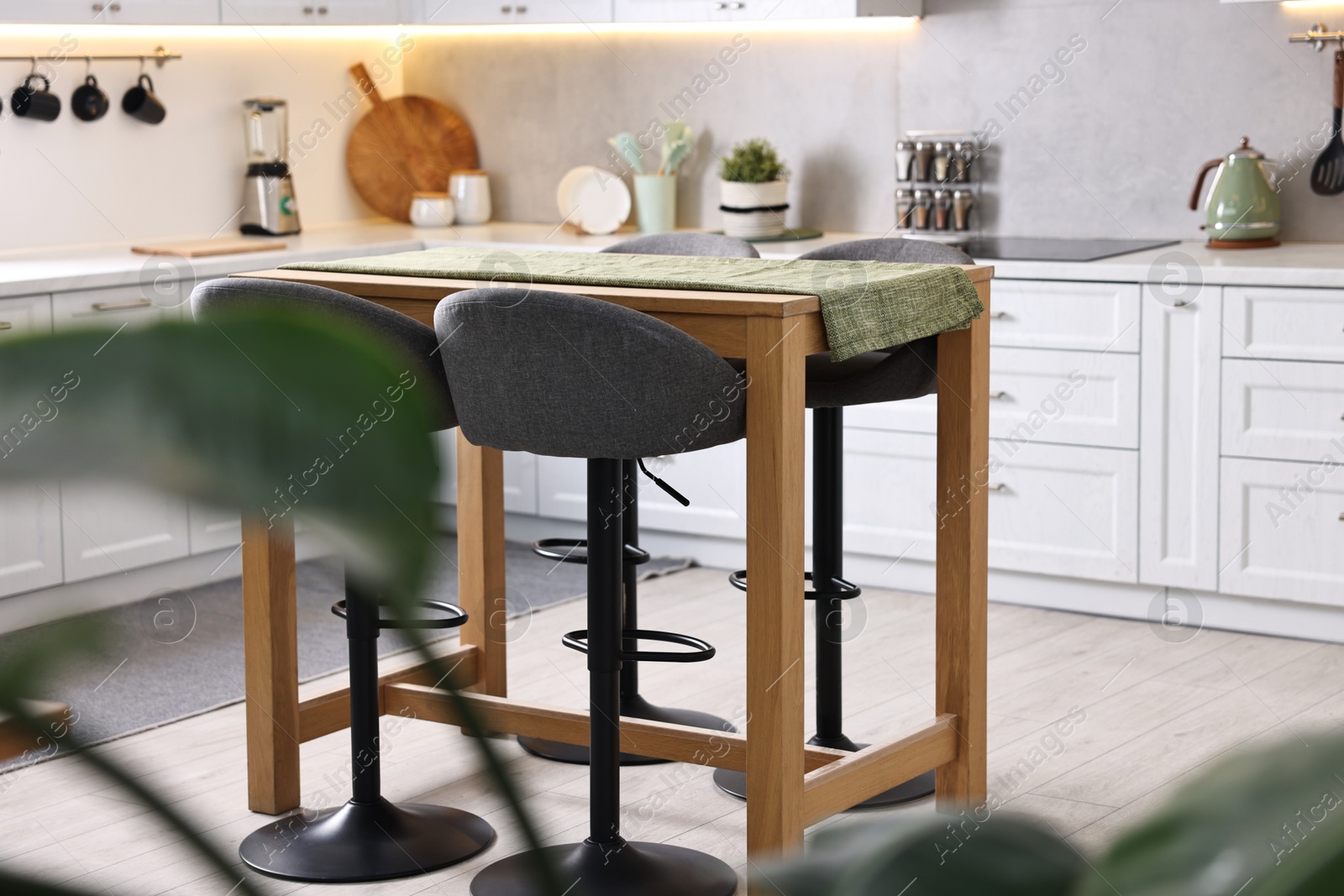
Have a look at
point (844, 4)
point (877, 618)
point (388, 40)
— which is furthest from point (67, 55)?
point (877, 618)

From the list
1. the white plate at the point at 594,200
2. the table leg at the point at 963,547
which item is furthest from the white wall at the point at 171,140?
the table leg at the point at 963,547

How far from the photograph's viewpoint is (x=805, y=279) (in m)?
2.13

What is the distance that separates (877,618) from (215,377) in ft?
11.5

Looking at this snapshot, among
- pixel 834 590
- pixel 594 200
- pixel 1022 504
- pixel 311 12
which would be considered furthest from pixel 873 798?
pixel 311 12

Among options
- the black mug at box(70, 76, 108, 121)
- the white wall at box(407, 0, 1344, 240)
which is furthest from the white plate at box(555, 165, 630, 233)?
the black mug at box(70, 76, 108, 121)

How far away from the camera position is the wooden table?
196 centimetres

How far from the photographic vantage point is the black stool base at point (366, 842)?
224 cm

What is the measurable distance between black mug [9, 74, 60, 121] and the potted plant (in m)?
1.86

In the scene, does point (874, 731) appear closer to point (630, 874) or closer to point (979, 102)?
point (630, 874)

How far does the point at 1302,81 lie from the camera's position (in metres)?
3.70

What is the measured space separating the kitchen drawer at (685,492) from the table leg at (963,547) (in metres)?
1.52

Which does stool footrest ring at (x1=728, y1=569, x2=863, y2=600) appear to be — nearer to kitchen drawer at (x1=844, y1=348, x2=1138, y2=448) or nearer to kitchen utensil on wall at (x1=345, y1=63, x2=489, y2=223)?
kitchen drawer at (x1=844, y1=348, x2=1138, y2=448)

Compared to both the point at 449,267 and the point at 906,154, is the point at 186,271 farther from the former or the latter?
the point at 906,154

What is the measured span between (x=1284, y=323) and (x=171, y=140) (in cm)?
315
